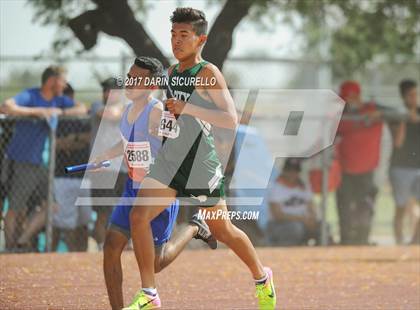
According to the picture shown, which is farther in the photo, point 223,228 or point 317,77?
point 317,77

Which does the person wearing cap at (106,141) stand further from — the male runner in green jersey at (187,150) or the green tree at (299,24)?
the male runner in green jersey at (187,150)

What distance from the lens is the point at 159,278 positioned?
1039 cm

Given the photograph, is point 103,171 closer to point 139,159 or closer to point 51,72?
point 51,72

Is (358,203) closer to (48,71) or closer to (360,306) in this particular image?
(48,71)

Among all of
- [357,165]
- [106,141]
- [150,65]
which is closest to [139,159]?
[150,65]

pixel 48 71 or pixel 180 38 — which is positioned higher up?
pixel 180 38

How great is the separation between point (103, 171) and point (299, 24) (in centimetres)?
767

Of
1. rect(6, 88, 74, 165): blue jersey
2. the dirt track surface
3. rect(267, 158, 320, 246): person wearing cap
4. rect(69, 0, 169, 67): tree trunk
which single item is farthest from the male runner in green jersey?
rect(69, 0, 169, 67): tree trunk

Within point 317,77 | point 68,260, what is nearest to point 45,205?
point 68,260

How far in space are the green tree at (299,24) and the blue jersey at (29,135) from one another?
2.08m

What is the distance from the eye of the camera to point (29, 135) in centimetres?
1273

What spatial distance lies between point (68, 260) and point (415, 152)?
19.3 feet

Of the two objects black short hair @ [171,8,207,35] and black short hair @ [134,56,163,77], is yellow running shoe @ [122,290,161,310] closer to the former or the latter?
black short hair @ [134,56,163,77]

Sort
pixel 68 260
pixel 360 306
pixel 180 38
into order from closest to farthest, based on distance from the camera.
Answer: pixel 180 38 → pixel 360 306 → pixel 68 260
